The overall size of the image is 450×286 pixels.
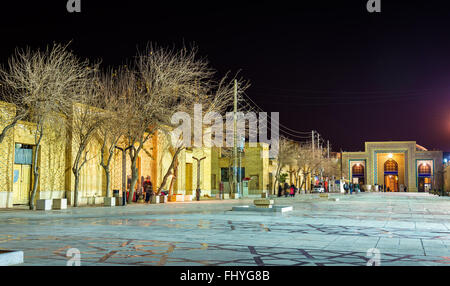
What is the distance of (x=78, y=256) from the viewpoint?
7668mm

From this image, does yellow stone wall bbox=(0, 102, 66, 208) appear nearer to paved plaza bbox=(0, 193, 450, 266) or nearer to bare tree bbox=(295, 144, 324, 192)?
paved plaza bbox=(0, 193, 450, 266)

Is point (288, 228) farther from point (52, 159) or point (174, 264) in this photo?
point (52, 159)

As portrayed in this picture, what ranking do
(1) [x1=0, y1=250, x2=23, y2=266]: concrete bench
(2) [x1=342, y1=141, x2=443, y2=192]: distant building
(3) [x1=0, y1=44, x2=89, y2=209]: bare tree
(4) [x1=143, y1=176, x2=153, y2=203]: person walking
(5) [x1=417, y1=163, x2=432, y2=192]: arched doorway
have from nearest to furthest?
1. (1) [x1=0, y1=250, x2=23, y2=266]: concrete bench
2. (3) [x1=0, y1=44, x2=89, y2=209]: bare tree
3. (4) [x1=143, y1=176, x2=153, y2=203]: person walking
4. (2) [x1=342, y1=141, x2=443, y2=192]: distant building
5. (5) [x1=417, y1=163, x2=432, y2=192]: arched doorway

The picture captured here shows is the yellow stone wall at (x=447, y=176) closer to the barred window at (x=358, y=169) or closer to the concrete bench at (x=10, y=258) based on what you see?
the barred window at (x=358, y=169)

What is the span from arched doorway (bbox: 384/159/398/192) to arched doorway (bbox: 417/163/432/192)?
543 cm

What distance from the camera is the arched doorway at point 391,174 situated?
293ft

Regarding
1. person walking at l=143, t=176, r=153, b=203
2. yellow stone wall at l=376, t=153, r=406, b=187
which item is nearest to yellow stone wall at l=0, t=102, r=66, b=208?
person walking at l=143, t=176, r=153, b=203

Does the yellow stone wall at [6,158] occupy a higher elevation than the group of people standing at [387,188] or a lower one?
higher

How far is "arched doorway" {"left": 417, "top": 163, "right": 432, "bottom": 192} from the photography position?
83812mm

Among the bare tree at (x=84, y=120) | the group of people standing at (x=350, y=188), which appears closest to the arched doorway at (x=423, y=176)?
the group of people standing at (x=350, y=188)

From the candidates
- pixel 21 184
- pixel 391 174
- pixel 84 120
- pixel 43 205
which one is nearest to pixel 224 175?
pixel 84 120

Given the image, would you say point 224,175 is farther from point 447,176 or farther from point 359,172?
point 359,172
